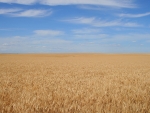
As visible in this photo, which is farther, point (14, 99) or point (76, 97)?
point (76, 97)

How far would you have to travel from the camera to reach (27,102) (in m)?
4.97

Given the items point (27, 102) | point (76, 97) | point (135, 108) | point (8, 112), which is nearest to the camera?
point (8, 112)

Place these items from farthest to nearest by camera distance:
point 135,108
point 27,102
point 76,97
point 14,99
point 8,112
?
1. point 76,97
2. point 14,99
3. point 27,102
4. point 135,108
5. point 8,112

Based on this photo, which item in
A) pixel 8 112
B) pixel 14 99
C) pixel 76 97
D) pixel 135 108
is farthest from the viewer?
pixel 76 97

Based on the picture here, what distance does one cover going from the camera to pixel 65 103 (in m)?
5.18

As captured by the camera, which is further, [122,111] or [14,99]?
[14,99]

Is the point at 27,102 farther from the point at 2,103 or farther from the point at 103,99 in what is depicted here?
the point at 103,99

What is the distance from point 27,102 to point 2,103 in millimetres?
758

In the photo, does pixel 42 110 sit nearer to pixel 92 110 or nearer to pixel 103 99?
pixel 92 110

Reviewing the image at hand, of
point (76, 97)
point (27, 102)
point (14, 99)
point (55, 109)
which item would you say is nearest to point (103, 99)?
point (76, 97)

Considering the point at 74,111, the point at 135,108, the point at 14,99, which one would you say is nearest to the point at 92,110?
the point at 74,111

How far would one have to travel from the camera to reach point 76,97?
5875 millimetres

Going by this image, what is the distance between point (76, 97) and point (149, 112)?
2.31m

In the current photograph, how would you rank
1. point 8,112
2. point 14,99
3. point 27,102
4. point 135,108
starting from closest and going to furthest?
point 8,112, point 135,108, point 27,102, point 14,99
